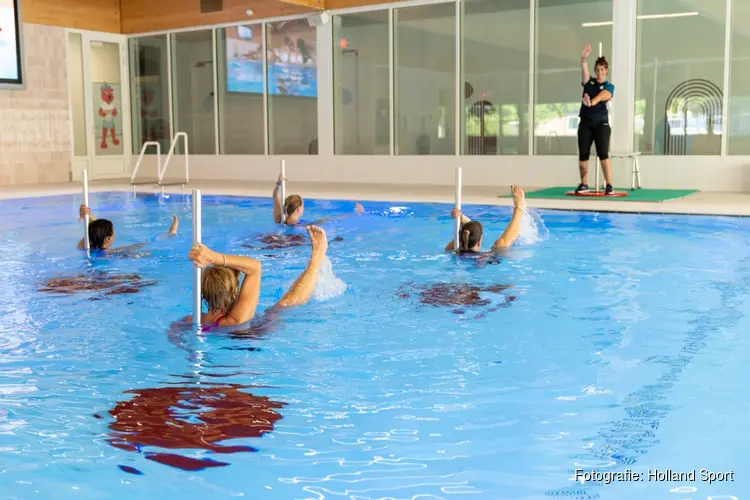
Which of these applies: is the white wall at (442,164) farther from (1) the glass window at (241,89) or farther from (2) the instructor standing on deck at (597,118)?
(2) the instructor standing on deck at (597,118)

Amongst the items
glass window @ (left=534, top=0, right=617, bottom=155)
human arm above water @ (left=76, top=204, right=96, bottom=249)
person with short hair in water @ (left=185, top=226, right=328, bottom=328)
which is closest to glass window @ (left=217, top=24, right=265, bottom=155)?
glass window @ (left=534, top=0, right=617, bottom=155)

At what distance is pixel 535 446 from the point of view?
9.48ft

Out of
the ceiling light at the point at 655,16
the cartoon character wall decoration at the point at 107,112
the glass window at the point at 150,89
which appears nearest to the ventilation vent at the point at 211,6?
the glass window at the point at 150,89

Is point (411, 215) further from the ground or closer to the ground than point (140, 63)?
closer to the ground

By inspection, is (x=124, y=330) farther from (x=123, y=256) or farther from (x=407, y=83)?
(x=407, y=83)

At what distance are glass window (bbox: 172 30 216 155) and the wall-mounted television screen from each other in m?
0.60

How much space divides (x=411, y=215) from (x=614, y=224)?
2559 millimetres

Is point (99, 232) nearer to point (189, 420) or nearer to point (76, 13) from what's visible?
point (189, 420)

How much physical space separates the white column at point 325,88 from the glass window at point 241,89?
4.90ft

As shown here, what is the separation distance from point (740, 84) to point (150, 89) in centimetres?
1202

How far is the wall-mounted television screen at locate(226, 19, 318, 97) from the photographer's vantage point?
16156mm

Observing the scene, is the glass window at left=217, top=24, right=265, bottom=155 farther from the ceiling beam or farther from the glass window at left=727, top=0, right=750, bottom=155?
the glass window at left=727, top=0, right=750, bottom=155

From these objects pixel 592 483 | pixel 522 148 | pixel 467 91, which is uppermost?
pixel 467 91

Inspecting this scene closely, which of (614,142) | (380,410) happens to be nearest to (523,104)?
(614,142)
